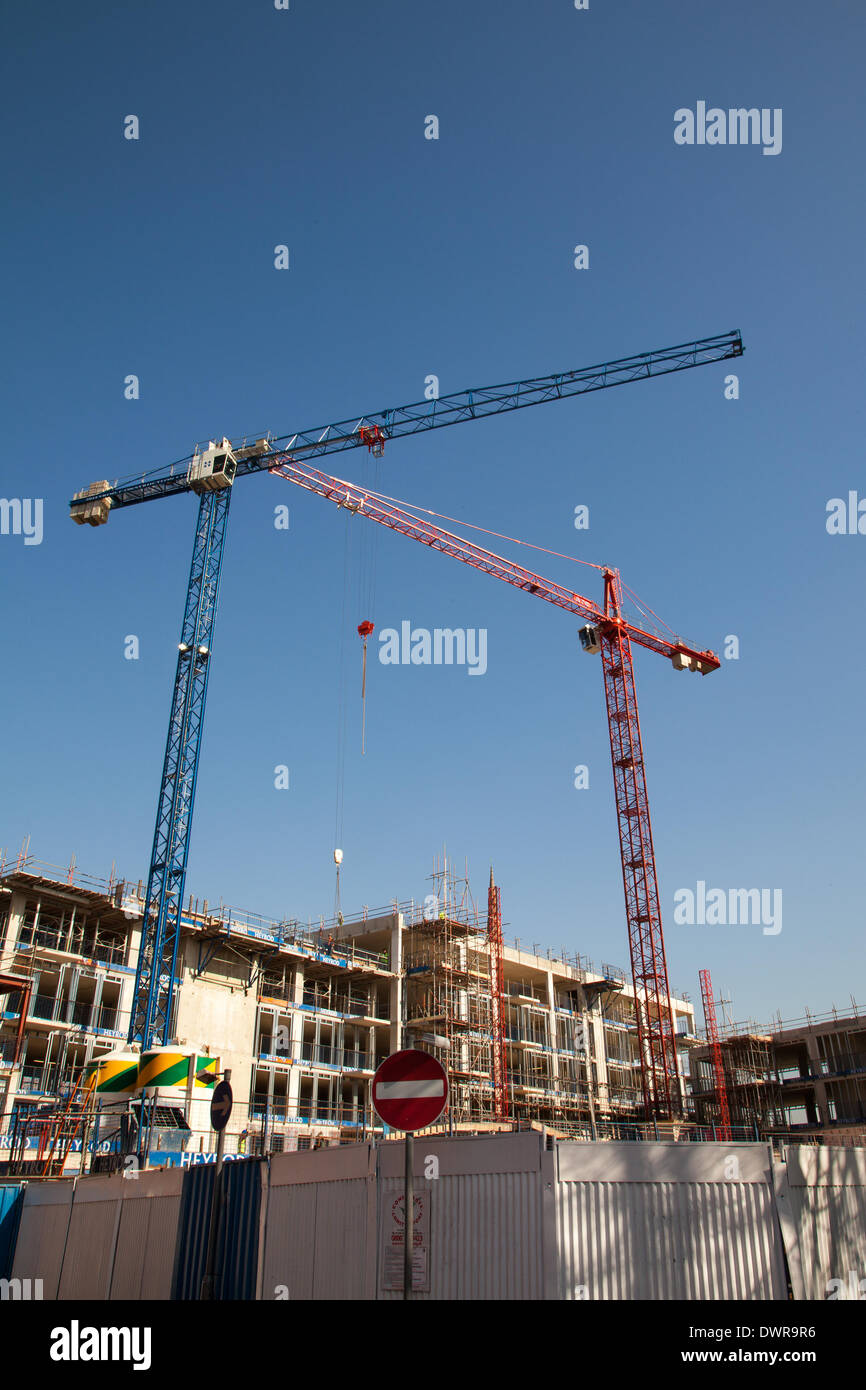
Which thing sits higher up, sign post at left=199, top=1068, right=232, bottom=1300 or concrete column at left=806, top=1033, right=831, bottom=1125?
concrete column at left=806, top=1033, right=831, bottom=1125

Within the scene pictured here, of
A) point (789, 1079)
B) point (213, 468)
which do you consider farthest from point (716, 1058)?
point (213, 468)

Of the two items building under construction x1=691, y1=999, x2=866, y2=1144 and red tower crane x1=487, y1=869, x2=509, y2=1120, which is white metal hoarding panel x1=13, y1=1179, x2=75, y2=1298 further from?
building under construction x1=691, y1=999, x2=866, y2=1144

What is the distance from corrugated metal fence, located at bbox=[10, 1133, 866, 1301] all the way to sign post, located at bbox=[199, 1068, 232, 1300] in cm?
45

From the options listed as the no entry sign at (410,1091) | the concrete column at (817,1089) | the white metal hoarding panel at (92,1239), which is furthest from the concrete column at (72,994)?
the concrete column at (817,1089)

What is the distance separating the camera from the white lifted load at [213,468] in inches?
2119

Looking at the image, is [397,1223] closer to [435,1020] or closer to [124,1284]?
[124,1284]

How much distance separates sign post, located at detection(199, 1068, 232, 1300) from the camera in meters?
10.5

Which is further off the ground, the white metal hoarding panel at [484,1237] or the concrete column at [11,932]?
the concrete column at [11,932]

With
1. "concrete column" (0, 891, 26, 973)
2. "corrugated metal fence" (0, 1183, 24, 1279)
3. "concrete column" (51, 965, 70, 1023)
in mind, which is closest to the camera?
"corrugated metal fence" (0, 1183, 24, 1279)

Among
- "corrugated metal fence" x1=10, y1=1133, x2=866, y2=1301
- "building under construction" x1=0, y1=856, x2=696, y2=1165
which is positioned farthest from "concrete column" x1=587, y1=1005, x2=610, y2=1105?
"corrugated metal fence" x1=10, y1=1133, x2=866, y2=1301

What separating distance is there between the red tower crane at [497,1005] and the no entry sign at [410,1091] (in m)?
51.4

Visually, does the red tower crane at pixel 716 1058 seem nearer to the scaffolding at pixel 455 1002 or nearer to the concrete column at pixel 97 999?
the scaffolding at pixel 455 1002
